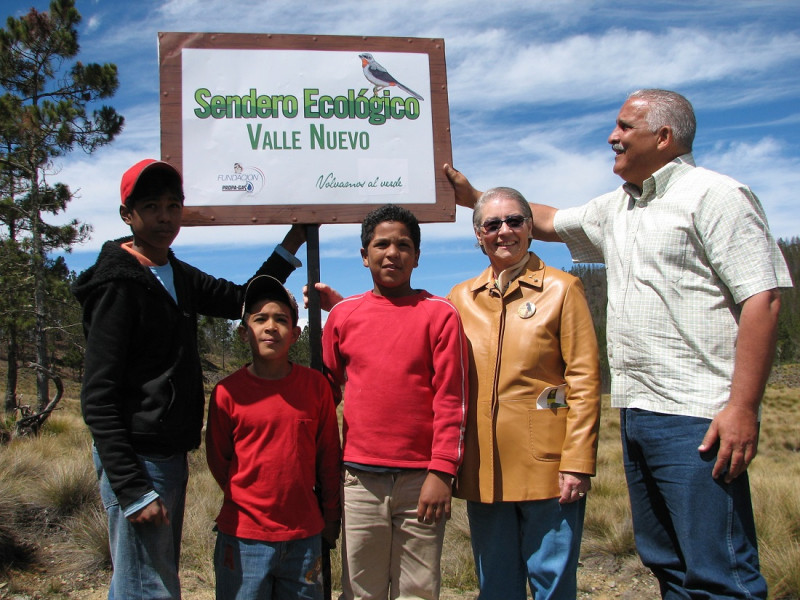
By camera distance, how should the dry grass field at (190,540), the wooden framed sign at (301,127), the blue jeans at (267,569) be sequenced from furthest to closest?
1. the dry grass field at (190,540)
2. the wooden framed sign at (301,127)
3. the blue jeans at (267,569)

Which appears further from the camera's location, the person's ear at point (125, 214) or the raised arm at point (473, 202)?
the raised arm at point (473, 202)

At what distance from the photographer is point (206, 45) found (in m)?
3.41

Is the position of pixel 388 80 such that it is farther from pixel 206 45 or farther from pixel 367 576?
pixel 367 576

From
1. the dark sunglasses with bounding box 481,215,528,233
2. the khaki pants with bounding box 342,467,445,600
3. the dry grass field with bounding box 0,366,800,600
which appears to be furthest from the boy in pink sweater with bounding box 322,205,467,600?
the dry grass field with bounding box 0,366,800,600

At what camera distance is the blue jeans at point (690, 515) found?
8.11 feet

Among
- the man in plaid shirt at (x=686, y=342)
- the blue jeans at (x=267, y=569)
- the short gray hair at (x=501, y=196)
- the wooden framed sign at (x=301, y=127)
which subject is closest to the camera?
the man in plaid shirt at (x=686, y=342)

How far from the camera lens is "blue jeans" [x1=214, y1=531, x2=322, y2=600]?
8.89 ft

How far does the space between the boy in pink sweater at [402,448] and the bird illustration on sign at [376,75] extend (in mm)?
1303

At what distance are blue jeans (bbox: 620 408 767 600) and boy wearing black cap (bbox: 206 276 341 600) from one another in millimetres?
1312

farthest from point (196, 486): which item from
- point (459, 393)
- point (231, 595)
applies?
point (459, 393)

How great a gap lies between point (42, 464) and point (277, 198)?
5.25 metres

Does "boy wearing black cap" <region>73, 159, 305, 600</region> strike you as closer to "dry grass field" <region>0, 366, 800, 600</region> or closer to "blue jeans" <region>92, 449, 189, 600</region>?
"blue jeans" <region>92, 449, 189, 600</region>

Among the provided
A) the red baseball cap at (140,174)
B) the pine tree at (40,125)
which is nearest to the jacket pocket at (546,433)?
the red baseball cap at (140,174)

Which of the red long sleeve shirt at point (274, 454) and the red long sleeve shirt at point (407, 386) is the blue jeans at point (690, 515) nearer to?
the red long sleeve shirt at point (407, 386)
